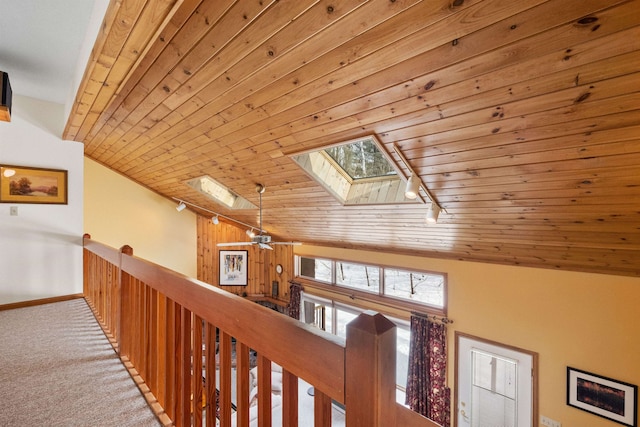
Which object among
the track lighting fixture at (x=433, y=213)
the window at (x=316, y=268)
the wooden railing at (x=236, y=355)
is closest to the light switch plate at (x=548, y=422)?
the track lighting fixture at (x=433, y=213)

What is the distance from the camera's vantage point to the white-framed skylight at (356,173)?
3.34 meters

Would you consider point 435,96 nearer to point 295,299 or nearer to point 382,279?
point 382,279

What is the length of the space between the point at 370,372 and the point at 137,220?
7005mm

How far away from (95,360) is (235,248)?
18.6ft

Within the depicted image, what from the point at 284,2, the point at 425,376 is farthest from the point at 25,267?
the point at 425,376

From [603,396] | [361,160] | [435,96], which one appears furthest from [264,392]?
[603,396]

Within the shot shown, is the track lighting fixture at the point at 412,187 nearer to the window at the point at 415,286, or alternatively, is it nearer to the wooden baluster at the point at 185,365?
the wooden baluster at the point at 185,365

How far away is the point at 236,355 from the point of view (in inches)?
36.4

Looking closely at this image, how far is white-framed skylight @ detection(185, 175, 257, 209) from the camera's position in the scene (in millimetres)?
5418

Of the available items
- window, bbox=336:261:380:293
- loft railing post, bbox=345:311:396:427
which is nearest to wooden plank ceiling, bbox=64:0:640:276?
loft railing post, bbox=345:311:396:427

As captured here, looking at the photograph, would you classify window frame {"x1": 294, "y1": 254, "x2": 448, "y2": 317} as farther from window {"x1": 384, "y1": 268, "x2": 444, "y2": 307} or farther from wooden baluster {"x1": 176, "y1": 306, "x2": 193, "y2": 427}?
wooden baluster {"x1": 176, "y1": 306, "x2": 193, "y2": 427}

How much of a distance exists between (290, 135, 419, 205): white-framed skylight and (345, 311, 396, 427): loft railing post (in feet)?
8.60

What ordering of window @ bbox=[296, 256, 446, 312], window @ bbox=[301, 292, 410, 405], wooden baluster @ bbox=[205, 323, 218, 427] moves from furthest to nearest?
window @ bbox=[301, 292, 410, 405] → window @ bbox=[296, 256, 446, 312] → wooden baluster @ bbox=[205, 323, 218, 427]

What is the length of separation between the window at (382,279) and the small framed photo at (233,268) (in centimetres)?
160
